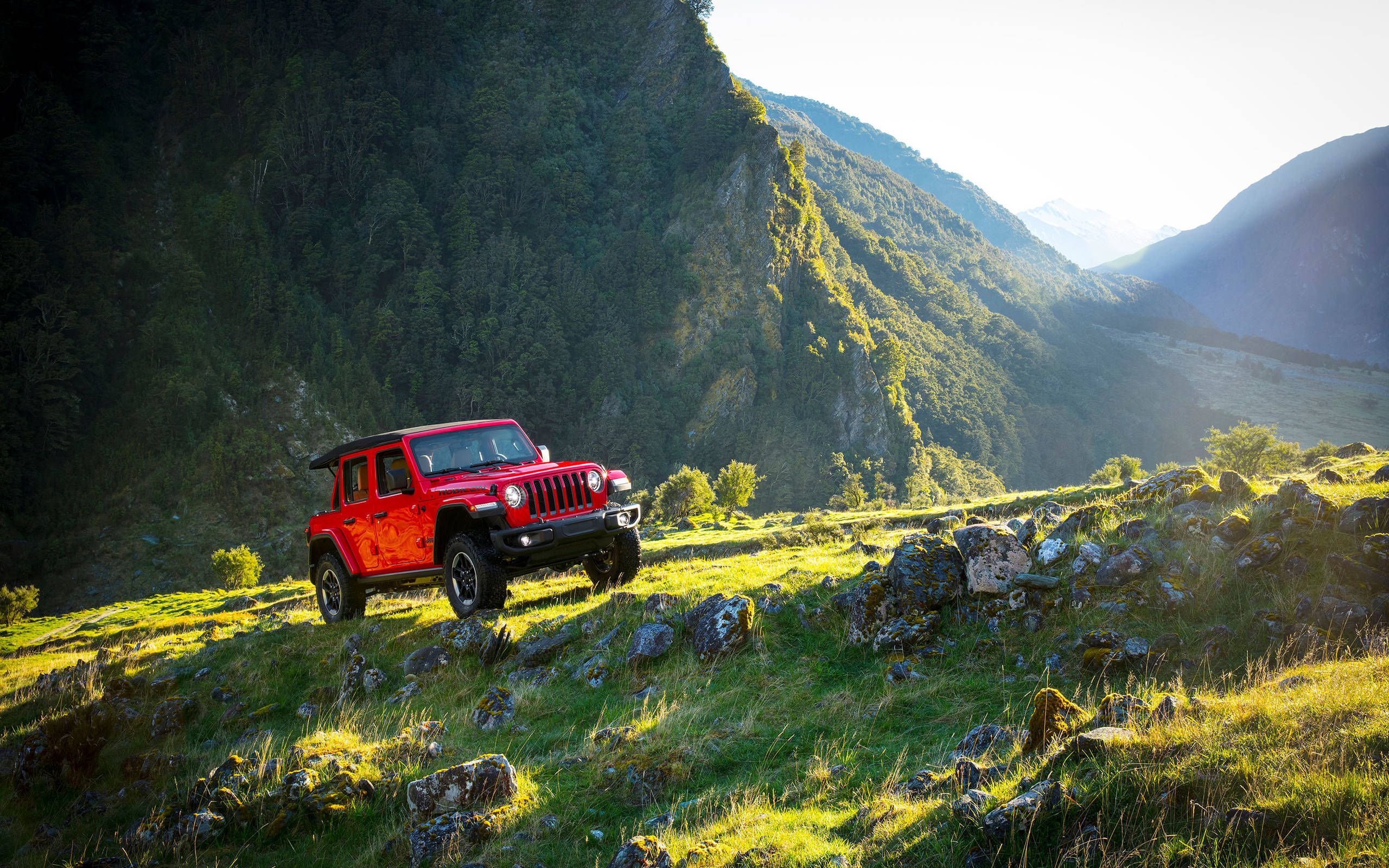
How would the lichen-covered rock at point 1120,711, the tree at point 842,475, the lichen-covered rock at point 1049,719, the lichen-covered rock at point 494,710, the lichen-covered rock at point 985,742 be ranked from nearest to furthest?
the lichen-covered rock at point 1120,711
the lichen-covered rock at point 1049,719
the lichen-covered rock at point 985,742
the lichen-covered rock at point 494,710
the tree at point 842,475

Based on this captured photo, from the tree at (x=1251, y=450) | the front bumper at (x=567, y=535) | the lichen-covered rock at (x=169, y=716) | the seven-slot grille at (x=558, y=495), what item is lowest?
the tree at (x=1251, y=450)

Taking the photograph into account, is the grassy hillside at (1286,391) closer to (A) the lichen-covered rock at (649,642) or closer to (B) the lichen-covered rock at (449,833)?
(A) the lichen-covered rock at (649,642)

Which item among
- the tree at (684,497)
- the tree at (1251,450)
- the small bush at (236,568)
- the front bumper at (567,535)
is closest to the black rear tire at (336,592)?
the front bumper at (567,535)

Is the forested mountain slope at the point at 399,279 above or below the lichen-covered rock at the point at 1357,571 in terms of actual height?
above

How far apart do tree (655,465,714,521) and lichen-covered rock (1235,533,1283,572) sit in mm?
45292

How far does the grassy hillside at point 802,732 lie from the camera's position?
A: 3918 millimetres

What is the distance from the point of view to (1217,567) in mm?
7172

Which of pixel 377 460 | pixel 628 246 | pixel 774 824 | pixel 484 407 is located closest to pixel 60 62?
pixel 484 407

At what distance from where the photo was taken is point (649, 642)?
8555mm

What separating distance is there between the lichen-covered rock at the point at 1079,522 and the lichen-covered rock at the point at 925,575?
1353 millimetres

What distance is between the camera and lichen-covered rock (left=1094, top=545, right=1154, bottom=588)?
746 cm

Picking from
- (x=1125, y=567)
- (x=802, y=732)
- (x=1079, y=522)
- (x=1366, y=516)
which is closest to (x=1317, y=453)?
(x=1079, y=522)

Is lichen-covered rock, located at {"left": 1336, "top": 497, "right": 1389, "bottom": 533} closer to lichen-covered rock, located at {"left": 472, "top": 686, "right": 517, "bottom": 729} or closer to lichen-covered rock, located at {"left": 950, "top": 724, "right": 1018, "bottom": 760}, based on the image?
lichen-covered rock, located at {"left": 950, "top": 724, "right": 1018, "bottom": 760}

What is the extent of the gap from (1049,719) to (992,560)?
3170 mm
